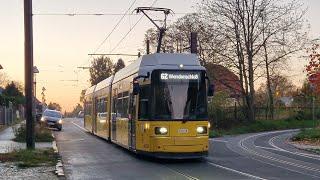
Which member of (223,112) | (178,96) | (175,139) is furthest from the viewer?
(223,112)

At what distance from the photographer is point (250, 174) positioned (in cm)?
1658

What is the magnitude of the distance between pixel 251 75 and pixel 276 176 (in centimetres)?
3643

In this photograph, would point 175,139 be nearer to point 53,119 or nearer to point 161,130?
point 161,130

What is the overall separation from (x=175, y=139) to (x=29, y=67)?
7.60 meters

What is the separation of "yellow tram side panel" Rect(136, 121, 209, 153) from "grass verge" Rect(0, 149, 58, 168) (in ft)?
10.3

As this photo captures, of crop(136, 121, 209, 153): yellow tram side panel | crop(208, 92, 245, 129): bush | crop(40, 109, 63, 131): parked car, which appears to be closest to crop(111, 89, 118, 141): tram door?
crop(136, 121, 209, 153): yellow tram side panel

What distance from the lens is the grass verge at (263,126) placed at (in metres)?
48.1

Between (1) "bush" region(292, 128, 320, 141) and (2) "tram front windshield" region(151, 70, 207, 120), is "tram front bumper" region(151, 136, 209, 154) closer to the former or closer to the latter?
(2) "tram front windshield" region(151, 70, 207, 120)

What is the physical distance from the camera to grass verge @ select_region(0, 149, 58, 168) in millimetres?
19516

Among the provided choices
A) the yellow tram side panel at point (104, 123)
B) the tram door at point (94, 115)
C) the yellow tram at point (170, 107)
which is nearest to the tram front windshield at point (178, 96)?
the yellow tram at point (170, 107)

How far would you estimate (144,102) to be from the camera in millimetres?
20953

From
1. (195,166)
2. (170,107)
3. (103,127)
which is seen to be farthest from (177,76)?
(103,127)

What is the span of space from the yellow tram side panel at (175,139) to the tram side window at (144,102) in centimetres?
45

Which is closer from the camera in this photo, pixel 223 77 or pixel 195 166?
pixel 195 166
